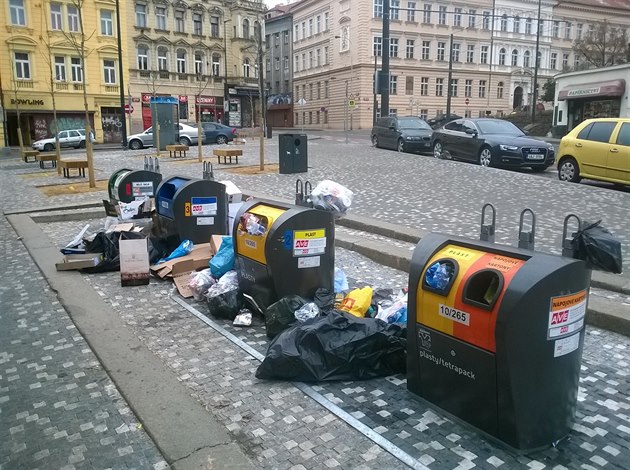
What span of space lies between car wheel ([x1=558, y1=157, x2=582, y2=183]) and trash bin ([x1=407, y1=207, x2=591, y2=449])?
11.5 metres

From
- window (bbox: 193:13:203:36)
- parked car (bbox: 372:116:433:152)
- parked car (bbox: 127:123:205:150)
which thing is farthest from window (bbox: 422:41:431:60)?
parked car (bbox: 372:116:433:152)

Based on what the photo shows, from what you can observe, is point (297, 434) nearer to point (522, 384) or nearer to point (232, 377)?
point (232, 377)

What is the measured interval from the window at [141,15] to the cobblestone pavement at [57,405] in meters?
49.0

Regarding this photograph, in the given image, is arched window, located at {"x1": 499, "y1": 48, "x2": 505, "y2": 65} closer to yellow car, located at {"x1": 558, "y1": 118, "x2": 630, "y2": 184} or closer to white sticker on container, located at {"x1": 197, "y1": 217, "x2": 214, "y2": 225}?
yellow car, located at {"x1": 558, "y1": 118, "x2": 630, "y2": 184}

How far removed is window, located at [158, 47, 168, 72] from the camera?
50.0 meters

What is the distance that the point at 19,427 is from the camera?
3088mm

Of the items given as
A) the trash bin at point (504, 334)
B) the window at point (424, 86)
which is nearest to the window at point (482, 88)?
the window at point (424, 86)

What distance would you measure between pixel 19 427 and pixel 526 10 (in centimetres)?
7137

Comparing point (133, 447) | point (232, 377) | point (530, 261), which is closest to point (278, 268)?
point (232, 377)

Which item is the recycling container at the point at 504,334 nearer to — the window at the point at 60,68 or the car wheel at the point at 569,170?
the car wheel at the point at 569,170

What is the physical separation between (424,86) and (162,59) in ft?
88.8

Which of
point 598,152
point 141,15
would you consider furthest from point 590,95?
point 141,15

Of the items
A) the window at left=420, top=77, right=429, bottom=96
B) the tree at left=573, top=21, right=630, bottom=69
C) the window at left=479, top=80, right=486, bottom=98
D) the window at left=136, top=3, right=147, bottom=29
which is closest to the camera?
the tree at left=573, top=21, right=630, bottom=69

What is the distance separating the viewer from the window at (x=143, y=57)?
48.9 metres
